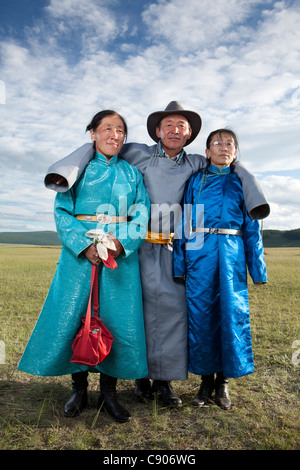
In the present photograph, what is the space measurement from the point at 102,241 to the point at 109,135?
0.97m

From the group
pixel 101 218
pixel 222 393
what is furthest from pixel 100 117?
pixel 222 393

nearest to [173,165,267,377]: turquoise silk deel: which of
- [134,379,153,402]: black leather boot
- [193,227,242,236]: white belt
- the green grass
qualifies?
[193,227,242,236]: white belt

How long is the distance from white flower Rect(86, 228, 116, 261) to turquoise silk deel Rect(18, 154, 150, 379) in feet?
0.17

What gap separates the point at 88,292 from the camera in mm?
2947

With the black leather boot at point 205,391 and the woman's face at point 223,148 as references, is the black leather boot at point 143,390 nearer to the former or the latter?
the black leather boot at point 205,391

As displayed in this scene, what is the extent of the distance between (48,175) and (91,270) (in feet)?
2.85

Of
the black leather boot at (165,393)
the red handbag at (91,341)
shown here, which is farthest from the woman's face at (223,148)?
the black leather boot at (165,393)

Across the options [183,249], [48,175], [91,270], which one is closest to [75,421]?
[91,270]

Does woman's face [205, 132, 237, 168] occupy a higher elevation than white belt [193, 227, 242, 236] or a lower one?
higher

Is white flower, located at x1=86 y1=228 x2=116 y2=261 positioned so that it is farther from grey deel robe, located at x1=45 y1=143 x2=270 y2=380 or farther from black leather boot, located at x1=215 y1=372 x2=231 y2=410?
black leather boot, located at x1=215 y1=372 x2=231 y2=410

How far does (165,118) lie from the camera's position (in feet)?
11.4

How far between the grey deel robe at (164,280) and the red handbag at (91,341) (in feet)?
1.87

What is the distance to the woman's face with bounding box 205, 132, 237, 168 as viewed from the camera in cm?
331

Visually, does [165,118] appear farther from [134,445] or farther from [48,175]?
[134,445]
